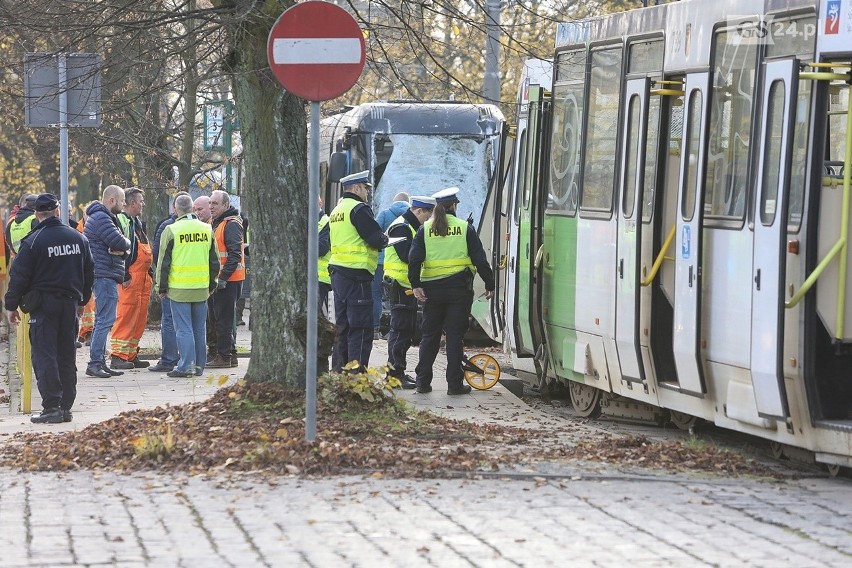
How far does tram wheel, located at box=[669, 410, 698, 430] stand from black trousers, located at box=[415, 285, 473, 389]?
9.03ft

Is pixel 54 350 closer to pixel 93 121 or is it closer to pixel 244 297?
pixel 93 121

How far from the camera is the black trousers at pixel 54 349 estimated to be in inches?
472

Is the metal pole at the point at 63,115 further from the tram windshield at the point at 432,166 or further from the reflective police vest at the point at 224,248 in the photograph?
the tram windshield at the point at 432,166

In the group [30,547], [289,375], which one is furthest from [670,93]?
[30,547]

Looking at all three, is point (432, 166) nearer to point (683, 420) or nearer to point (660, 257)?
point (683, 420)

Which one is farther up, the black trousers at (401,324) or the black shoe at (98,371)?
the black trousers at (401,324)

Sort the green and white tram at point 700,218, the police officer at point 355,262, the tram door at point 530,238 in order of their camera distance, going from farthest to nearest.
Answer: the police officer at point 355,262 → the tram door at point 530,238 → the green and white tram at point 700,218

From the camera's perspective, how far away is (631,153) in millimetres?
11336

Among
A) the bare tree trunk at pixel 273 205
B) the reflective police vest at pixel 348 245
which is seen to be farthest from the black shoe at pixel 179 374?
the bare tree trunk at pixel 273 205

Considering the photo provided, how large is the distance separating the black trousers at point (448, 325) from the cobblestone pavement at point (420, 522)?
207 inches

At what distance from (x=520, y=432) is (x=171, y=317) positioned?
19.7 ft

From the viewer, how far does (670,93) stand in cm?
1074

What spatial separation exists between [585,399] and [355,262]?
2330 millimetres

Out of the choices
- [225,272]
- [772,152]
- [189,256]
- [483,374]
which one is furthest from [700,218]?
[225,272]
